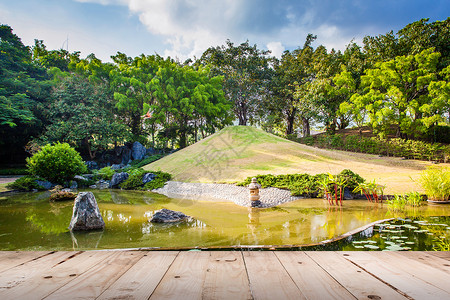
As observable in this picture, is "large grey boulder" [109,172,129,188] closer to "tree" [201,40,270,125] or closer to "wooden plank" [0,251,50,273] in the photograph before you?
"wooden plank" [0,251,50,273]

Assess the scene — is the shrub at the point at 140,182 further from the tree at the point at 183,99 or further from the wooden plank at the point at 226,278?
the wooden plank at the point at 226,278

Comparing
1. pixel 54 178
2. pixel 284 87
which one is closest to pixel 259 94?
pixel 284 87

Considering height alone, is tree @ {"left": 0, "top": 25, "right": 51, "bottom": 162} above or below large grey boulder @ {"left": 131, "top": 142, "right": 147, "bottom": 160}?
above

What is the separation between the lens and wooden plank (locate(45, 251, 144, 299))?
1.23m

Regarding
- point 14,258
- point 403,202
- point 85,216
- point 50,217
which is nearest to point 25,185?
point 50,217

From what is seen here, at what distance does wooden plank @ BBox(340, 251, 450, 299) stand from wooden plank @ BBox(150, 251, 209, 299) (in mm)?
1077

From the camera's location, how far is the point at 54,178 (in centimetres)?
1109

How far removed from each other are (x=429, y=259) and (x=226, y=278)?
1.54 metres

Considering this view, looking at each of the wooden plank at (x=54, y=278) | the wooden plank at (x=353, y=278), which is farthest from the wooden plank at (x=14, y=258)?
the wooden plank at (x=353, y=278)

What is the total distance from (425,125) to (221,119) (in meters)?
16.2

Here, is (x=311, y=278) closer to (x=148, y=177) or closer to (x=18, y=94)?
(x=148, y=177)

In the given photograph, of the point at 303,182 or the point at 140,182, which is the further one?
the point at 140,182

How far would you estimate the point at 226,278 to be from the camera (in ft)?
4.71

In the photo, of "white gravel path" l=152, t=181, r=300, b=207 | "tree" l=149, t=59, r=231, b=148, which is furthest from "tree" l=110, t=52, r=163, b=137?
"white gravel path" l=152, t=181, r=300, b=207
